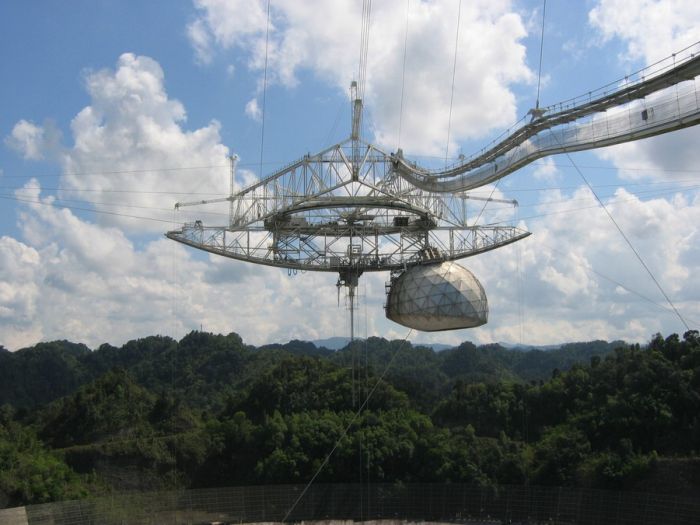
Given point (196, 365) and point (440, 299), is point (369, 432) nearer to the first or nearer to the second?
point (440, 299)

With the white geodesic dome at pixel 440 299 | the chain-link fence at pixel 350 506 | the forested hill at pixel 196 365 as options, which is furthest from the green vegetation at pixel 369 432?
the forested hill at pixel 196 365

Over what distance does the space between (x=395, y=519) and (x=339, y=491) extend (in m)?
3.01

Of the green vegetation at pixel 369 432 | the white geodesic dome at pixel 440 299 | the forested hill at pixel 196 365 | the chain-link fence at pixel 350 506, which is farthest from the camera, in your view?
the forested hill at pixel 196 365

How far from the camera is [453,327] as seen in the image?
31.3 metres

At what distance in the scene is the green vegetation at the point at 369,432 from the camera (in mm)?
39500

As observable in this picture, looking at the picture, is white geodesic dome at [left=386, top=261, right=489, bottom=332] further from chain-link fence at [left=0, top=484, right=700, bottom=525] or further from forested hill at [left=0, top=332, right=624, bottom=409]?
forested hill at [left=0, top=332, right=624, bottom=409]

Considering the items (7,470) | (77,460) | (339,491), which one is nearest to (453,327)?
(339,491)

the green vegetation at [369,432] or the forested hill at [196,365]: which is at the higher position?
the forested hill at [196,365]

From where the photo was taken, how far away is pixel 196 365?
95562mm

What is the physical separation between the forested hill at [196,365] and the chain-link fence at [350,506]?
39.8m

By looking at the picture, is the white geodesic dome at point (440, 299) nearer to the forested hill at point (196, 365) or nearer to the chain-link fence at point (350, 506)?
the chain-link fence at point (350, 506)

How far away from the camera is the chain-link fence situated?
33.6 m

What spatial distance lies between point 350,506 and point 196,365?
61.0 metres

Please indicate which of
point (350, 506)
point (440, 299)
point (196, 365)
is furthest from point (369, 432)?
point (196, 365)
